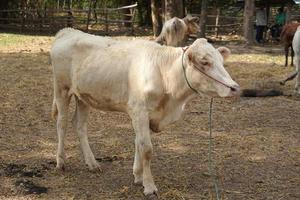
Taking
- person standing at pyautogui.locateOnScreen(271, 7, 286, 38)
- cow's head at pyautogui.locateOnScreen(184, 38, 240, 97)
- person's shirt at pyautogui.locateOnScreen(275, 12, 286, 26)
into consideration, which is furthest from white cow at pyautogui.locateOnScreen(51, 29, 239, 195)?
person's shirt at pyautogui.locateOnScreen(275, 12, 286, 26)

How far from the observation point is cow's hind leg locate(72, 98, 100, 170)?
19.1 feet

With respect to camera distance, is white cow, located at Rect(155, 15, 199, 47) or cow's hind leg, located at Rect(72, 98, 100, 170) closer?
cow's hind leg, located at Rect(72, 98, 100, 170)

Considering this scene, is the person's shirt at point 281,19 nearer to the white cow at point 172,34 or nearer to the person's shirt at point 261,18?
the person's shirt at point 261,18

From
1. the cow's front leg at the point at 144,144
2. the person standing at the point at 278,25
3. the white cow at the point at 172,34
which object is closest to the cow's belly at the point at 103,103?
the cow's front leg at the point at 144,144

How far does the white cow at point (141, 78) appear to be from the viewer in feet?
15.1

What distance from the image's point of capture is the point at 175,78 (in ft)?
16.0

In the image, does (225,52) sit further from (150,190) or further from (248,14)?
(248,14)

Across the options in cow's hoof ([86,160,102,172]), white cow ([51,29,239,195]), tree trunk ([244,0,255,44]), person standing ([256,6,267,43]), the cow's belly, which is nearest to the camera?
white cow ([51,29,239,195])

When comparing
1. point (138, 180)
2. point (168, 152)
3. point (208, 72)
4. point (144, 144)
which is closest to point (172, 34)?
point (168, 152)

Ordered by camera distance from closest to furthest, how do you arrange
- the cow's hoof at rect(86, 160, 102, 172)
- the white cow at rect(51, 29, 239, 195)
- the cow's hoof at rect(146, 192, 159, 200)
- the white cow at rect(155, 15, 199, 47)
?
the white cow at rect(51, 29, 239, 195)
the cow's hoof at rect(146, 192, 159, 200)
the cow's hoof at rect(86, 160, 102, 172)
the white cow at rect(155, 15, 199, 47)

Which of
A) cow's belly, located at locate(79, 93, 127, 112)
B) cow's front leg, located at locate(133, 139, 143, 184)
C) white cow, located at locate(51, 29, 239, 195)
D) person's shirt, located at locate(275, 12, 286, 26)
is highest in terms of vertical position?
person's shirt, located at locate(275, 12, 286, 26)

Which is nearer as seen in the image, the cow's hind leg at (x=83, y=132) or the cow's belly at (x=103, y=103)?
the cow's belly at (x=103, y=103)

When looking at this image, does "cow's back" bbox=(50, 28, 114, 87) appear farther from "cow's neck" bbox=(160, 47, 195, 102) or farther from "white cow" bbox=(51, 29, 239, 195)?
"cow's neck" bbox=(160, 47, 195, 102)

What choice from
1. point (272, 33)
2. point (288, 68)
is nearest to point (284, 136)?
point (288, 68)
